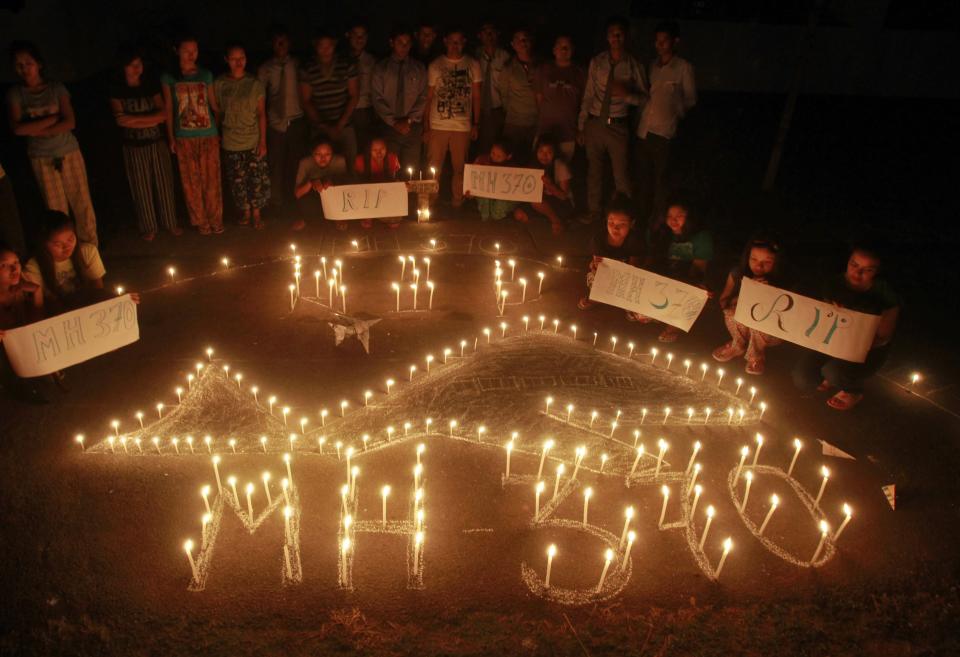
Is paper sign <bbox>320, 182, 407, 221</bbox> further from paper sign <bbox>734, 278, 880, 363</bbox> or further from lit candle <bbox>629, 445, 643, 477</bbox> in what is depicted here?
lit candle <bbox>629, 445, 643, 477</bbox>

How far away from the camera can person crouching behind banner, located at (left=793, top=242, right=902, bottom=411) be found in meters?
5.15

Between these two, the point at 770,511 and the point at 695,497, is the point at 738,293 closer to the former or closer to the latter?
the point at 695,497

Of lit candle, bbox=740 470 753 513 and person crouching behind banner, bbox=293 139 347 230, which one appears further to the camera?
person crouching behind banner, bbox=293 139 347 230

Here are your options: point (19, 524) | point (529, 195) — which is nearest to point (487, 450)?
point (19, 524)

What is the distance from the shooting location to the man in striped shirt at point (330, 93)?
7.72m

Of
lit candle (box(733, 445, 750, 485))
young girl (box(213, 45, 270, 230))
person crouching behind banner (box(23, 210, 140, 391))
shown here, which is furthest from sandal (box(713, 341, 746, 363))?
young girl (box(213, 45, 270, 230))

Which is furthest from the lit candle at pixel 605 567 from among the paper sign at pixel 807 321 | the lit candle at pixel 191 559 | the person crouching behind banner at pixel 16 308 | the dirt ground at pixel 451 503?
the person crouching behind banner at pixel 16 308

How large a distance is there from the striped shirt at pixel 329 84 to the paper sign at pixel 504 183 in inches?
62.3

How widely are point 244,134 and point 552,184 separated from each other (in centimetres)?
330

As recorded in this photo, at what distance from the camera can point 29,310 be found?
16.6 feet

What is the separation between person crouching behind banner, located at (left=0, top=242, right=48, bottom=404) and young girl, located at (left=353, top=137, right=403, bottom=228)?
3.64 m

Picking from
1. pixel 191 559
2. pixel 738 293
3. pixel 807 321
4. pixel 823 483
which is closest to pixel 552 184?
pixel 738 293

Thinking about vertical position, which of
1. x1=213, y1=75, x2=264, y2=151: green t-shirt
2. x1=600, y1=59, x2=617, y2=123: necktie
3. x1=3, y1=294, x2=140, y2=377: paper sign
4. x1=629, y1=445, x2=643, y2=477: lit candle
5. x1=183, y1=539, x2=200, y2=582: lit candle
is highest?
x1=600, y1=59, x2=617, y2=123: necktie

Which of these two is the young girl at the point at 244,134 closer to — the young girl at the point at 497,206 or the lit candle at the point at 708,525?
the young girl at the point at 497,206
